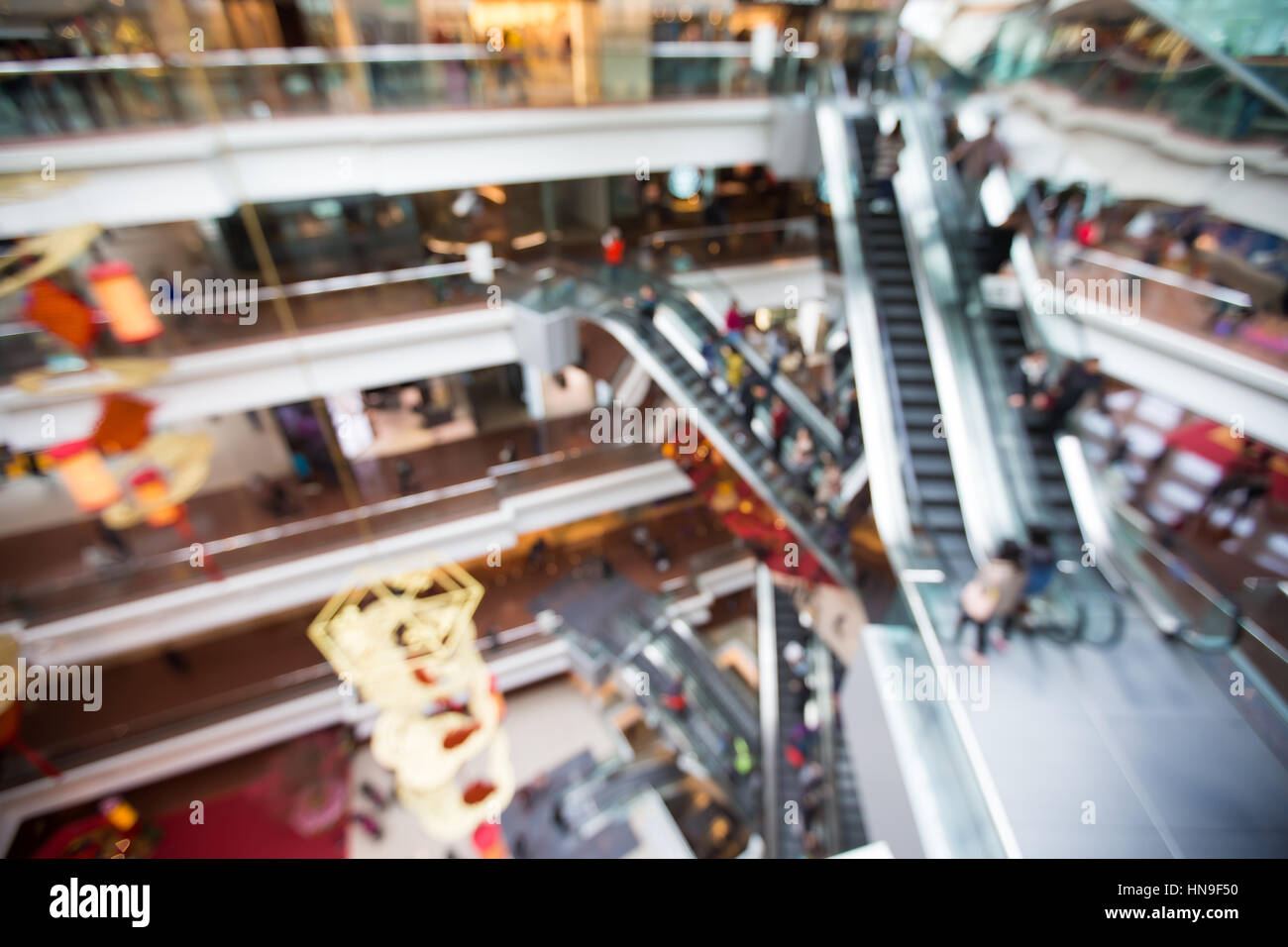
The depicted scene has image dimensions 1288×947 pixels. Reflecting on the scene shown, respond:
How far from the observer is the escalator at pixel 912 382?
19.9 ft

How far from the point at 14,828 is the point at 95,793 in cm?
98

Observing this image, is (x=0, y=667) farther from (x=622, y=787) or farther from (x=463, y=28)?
(x=463, y=28)

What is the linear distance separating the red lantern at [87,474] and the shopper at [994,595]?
8.04 m

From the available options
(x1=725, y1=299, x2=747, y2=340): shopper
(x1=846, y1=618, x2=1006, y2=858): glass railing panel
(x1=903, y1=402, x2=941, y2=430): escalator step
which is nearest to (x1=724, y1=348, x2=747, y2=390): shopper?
(x1=725, y1=299, x2=747, y2=340): shopper

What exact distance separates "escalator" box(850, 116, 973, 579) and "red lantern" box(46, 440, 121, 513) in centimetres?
797

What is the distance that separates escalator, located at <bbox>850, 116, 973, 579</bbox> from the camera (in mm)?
6078

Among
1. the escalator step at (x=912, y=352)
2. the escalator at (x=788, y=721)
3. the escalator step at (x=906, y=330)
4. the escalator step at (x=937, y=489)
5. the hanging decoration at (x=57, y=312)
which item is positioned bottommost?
the escalator at (x=788, y=721)

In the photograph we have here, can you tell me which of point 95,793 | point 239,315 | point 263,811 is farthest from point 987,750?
point 95,793

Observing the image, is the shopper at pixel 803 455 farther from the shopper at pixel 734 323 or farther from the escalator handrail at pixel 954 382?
the shopper at pixel 734 323

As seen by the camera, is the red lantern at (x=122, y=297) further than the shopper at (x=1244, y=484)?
No

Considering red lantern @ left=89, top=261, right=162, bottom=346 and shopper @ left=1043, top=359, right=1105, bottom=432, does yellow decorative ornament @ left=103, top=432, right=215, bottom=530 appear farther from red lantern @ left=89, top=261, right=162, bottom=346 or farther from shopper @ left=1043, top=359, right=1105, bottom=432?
shopper @ left=1043, top=359, right=1105, bottom=432

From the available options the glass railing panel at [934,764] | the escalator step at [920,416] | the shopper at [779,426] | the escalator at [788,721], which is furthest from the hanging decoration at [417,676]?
the escalator at [788,721]

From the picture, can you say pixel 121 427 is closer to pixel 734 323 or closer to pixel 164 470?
pixel 164 470

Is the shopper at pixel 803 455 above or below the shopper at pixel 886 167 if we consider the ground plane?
below
